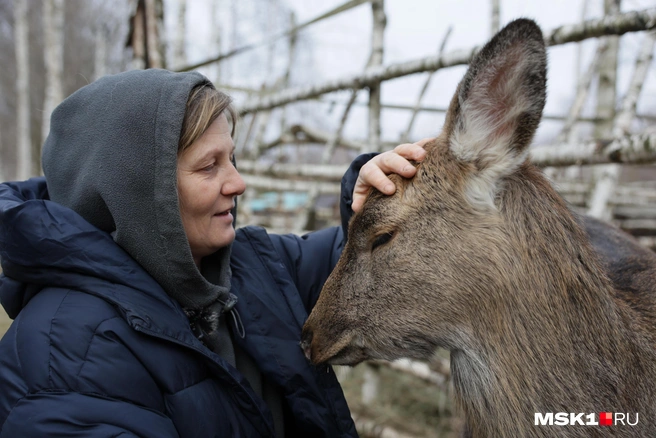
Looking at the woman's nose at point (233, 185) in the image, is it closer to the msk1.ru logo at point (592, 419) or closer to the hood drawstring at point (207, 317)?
the hood drawstring at point (207, 317)

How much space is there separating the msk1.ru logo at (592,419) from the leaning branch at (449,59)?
5.01ft

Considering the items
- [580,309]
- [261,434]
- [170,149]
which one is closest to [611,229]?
[580,309]

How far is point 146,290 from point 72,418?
17.7 inches

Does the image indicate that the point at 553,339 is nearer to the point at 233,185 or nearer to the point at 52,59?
the point at 233,185

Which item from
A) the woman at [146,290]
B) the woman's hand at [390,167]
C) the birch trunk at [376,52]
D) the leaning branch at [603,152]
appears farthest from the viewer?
the birch trunk at [376,52]

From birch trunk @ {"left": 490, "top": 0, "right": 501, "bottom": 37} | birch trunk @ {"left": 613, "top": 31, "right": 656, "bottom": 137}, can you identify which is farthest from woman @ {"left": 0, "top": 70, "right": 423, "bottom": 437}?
birch trunk @ {"left": 490, "top": 0, "right": 501, "bottom": 37}

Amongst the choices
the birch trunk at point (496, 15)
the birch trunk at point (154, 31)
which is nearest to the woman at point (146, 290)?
the birch trunk at point (496, 15)

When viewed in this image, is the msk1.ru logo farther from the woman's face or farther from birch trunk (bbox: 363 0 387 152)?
birch trunk (bbox: 363 0 387 152)

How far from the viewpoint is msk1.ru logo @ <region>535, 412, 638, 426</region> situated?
1750mm

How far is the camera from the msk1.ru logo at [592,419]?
1.75m

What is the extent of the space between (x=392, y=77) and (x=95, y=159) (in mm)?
3016

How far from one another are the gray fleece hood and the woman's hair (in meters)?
0.07

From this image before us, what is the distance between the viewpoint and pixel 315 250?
2.56 meters

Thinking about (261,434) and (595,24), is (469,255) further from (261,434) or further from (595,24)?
(595,24)
